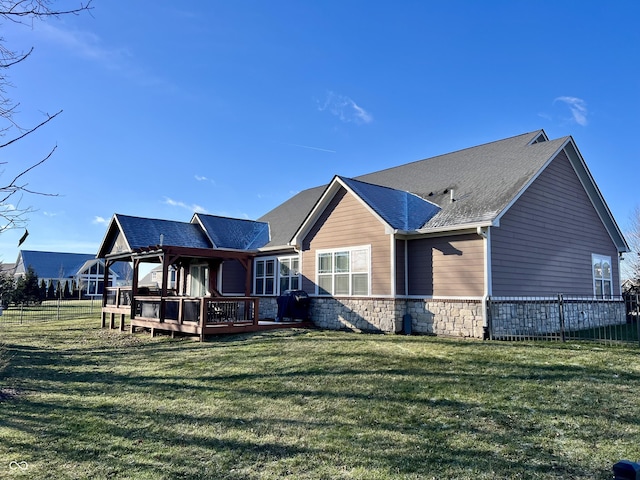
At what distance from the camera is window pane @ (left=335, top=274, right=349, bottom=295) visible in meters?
14.6

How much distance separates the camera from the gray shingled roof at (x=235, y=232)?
67.3ft

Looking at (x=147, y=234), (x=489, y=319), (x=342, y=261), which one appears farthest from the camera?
(x=147, y=234)

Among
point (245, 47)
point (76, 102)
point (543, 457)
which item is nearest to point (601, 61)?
point (245, 47)

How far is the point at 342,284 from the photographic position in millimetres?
14766

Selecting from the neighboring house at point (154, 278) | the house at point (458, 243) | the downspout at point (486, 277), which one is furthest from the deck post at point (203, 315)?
the neighboring house at point (154, 278)

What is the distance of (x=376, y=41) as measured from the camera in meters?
16.2

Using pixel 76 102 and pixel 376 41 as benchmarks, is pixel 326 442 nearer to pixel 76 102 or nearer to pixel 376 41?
pixel 76 102

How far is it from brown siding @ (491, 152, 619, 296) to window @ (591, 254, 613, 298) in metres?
0.34

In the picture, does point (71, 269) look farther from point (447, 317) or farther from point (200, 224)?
point (447, 317)

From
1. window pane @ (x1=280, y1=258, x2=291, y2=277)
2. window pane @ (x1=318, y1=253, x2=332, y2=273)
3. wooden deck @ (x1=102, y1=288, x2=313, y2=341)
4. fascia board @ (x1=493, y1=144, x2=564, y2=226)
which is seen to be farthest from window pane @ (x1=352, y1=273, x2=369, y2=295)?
fascia board @ (x1=493, y1=144, x2=564, y2=226)

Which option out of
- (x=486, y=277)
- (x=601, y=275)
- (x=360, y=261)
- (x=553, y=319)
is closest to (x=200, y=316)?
(x=360, y=261)

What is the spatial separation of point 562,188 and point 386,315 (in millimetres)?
7408

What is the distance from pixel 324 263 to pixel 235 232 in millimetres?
7391

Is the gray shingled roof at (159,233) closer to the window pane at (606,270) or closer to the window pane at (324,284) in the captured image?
→ the window pane at (324,284)
